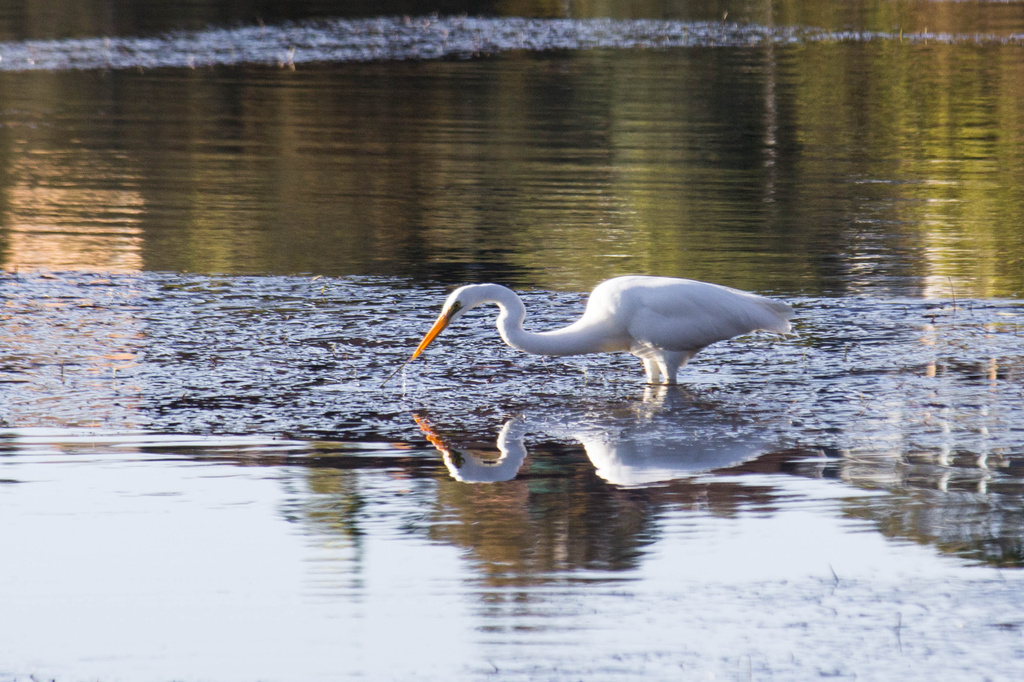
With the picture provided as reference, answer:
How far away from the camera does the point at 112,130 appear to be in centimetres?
2014

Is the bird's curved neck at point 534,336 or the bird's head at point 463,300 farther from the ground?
the bird's head at point 463,300

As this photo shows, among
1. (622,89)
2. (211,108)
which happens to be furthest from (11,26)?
(622,89)

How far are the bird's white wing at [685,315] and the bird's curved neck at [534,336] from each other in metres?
0.27

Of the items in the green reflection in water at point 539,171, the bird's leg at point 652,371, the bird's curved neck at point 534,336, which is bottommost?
the bird's leg at point 652,371

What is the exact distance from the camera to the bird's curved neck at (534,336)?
8.24 meters

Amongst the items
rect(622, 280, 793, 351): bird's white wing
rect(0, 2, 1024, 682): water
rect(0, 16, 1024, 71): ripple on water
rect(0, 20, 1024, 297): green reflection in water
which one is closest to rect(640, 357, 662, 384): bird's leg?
rect(0, 2, 1024, 682): water

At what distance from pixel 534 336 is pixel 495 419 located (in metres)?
0.73

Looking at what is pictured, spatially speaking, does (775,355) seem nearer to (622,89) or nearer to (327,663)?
(327,663)

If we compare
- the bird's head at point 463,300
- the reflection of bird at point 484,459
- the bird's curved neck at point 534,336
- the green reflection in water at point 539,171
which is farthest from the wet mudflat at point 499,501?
the green reflection in water at point 539,171

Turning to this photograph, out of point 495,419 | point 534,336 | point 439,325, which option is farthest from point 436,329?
point 495,419

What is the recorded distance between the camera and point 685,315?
26.7ft

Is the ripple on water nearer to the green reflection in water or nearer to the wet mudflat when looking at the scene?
the green reflection in water

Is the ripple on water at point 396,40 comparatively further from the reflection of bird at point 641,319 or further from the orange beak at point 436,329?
the reflection of bird at point 641,319

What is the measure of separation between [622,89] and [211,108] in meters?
6.95
